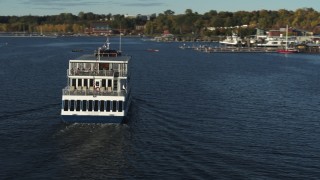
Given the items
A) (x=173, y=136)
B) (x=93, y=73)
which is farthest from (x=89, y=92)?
(x=173, y=136)

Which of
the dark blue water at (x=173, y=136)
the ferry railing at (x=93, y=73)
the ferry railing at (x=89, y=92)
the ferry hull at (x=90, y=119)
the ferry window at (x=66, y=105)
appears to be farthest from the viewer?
the ferry railing at (x=93, y=73)

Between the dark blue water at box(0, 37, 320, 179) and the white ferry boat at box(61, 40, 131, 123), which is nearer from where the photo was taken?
the dark blue water at box(0, 37, 320, 179)

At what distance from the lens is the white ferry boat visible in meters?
52.2

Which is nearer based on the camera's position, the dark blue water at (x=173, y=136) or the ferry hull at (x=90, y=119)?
the dark blue water at (x=173, y=136)

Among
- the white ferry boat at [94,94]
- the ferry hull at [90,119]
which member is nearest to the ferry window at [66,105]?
the white ferry boat at [94,94]

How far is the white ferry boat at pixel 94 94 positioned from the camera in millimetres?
52156

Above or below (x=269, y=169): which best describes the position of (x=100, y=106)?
above

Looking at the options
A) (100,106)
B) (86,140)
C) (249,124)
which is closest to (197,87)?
(249,124)

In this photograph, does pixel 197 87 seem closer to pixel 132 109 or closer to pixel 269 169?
pixel 132 109

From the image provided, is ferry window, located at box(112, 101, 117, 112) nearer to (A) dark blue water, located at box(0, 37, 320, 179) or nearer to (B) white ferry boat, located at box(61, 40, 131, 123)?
(B) white ferry boat, located at box(61, 40, 131, 123)

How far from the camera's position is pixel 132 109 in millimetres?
63594

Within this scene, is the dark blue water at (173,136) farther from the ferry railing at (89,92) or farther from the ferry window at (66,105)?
the ferry railing at (89,92)

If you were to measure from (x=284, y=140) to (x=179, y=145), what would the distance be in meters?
10.3

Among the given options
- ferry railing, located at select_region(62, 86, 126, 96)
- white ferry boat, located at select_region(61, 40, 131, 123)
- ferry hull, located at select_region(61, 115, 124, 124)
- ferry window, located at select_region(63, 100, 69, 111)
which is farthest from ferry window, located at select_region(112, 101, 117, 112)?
ferry window, located at select_region(63, 100, 69, 111)
